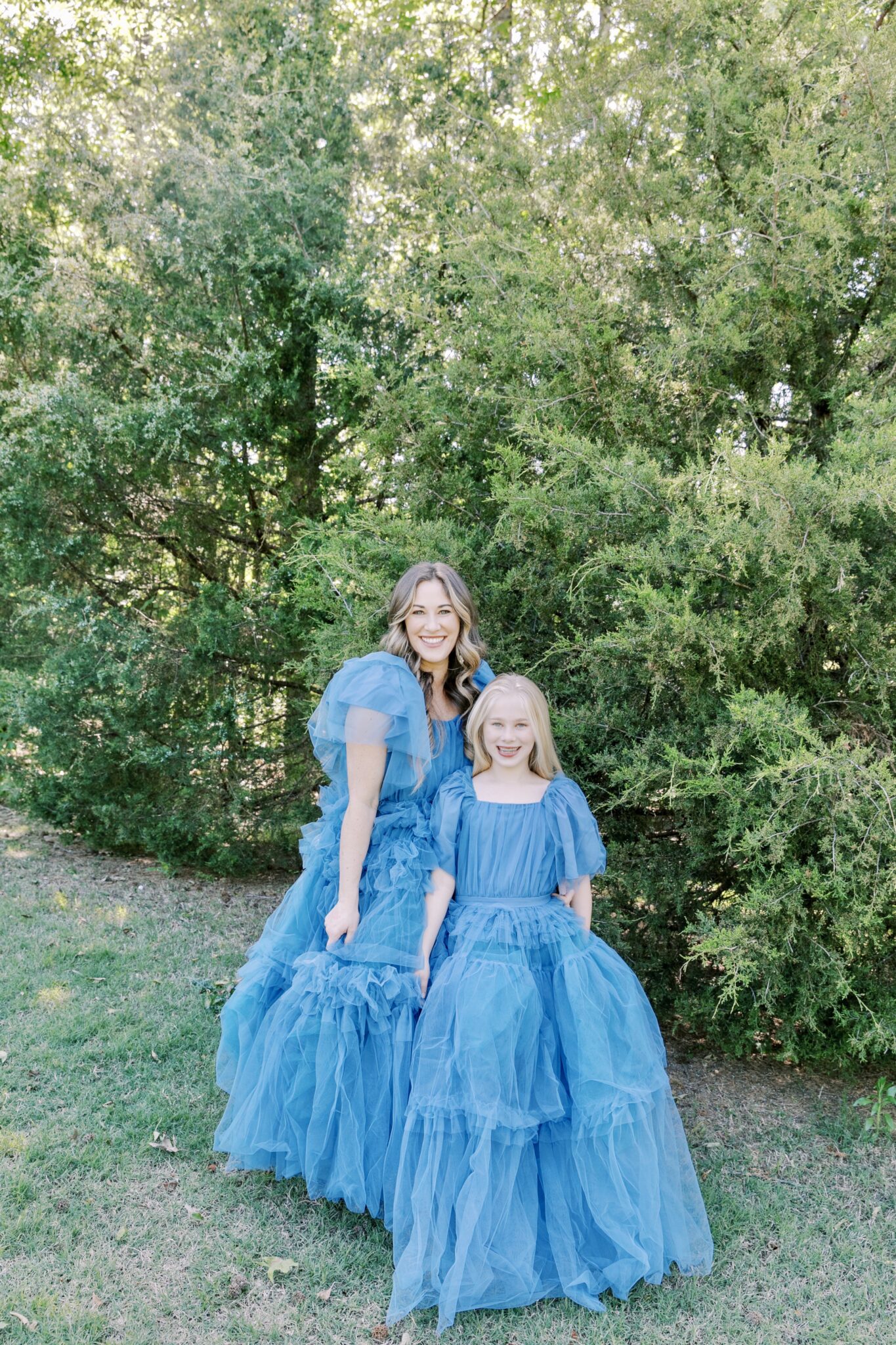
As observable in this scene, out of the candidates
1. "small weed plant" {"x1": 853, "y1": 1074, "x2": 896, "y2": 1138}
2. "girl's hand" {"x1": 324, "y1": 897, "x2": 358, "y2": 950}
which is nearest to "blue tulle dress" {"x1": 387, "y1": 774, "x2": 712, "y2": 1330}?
"girl's hand" {"x1": 324, "y1": 897, "x2": 358, "y2": 950}

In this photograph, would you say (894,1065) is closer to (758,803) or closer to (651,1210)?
(758,803)

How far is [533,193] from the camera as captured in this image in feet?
15.4

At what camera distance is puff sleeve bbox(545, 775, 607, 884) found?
2.87 m

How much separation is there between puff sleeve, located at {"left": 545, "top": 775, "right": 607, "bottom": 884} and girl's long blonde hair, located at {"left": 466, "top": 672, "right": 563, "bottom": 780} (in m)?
0.09

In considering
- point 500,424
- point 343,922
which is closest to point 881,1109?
point 343,922

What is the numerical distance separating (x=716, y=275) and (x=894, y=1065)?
131 inches

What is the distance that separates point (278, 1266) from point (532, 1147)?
78cm

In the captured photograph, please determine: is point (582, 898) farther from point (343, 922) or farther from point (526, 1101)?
point (343, 922)

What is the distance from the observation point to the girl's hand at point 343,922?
9.48ft

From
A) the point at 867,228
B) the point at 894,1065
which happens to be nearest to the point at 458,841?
the point at 894,1065

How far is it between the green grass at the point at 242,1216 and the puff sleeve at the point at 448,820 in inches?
44.5

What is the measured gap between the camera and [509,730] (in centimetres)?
288

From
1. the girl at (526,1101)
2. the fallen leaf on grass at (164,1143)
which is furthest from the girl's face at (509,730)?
the fallen leaf on grass at (164,1143)

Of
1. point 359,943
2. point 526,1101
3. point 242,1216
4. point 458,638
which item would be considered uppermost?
point 458,638
